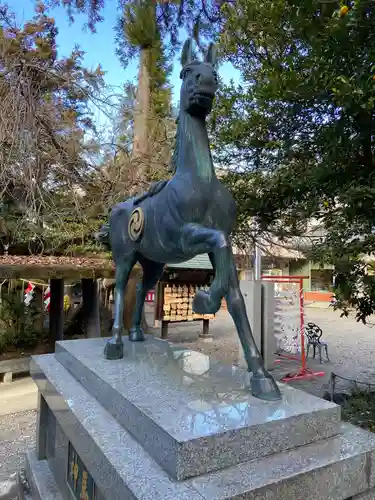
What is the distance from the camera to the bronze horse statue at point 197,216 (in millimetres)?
1723

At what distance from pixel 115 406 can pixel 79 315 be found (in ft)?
26.8

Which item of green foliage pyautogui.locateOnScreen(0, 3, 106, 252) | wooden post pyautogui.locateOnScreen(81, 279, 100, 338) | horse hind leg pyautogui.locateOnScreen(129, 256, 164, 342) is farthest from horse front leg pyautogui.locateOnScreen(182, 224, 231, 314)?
wooden post pyautogui.locateOnScreen(81, 279, 100, 338)

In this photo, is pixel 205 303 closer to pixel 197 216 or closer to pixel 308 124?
pixel 197 216

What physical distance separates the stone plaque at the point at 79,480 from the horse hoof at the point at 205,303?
3.49 ft

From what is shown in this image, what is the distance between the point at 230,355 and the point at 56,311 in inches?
156

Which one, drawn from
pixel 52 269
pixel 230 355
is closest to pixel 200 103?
pixel 52 269

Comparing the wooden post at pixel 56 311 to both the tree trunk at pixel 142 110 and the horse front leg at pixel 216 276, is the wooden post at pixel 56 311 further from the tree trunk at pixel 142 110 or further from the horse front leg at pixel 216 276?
the horse front leg at pixel 216 276

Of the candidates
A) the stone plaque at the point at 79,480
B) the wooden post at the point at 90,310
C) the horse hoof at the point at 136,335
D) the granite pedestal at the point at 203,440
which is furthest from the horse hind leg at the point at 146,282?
the wooden post at the point at 90,310

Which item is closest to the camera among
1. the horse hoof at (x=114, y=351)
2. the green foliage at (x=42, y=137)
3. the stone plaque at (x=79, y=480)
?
the stone plaque at (x=79, y=480)

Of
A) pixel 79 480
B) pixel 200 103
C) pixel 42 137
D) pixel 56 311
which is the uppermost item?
pixel 42 137

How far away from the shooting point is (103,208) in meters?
7.08

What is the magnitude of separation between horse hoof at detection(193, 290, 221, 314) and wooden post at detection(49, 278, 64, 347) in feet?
19.8

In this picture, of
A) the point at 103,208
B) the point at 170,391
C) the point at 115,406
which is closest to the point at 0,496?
the point at 115,406

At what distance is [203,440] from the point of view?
1.29 m
